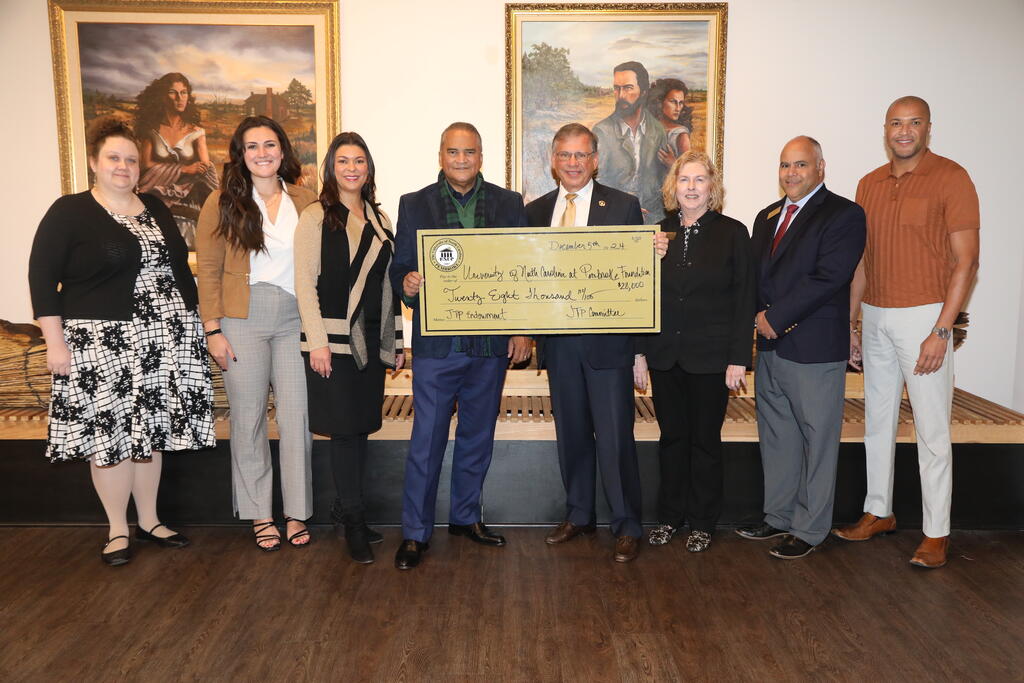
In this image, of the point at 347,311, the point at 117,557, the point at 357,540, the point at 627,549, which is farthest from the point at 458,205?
the point at 117,557

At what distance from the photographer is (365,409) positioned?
2822mm

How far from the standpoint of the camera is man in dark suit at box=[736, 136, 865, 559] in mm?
2738

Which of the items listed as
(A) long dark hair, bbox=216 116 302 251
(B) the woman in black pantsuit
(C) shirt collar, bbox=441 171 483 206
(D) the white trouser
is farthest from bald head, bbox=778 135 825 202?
(A) long dark hair, bbox=216 116 302 251

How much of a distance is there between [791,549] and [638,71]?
2.48 meters

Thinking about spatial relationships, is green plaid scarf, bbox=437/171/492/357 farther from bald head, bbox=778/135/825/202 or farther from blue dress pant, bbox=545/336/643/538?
bald head, bbox=778/135/825/202

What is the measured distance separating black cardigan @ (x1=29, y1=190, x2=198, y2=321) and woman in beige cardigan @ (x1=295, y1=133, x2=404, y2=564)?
0.65m

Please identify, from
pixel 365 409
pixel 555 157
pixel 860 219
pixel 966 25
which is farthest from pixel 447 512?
pixel 966 25

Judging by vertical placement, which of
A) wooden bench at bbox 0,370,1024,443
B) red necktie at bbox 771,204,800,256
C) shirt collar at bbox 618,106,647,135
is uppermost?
shirt collar at bbox 618,106,647,135

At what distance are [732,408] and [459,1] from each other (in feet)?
8.20

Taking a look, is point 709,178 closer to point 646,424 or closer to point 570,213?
point 570,213

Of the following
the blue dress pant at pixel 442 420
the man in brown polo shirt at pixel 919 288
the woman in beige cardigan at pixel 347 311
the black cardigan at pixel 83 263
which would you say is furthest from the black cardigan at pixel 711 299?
the black cardigan at pixel 83 263

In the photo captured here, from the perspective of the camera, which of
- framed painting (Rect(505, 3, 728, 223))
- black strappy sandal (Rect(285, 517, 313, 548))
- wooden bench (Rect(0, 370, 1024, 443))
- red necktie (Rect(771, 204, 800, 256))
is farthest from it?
framed painting (Rect(505, 3, 728, 223))

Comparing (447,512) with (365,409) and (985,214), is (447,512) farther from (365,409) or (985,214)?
(985,214)

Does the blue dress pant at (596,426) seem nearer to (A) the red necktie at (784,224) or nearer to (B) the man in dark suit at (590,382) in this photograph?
(B) the man in dark suit at (590,382)
